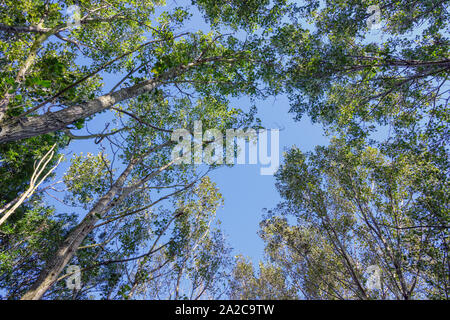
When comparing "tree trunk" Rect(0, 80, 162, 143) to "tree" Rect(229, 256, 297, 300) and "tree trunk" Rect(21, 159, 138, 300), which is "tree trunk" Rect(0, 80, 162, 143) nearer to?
"tree trunk" Rect(21, 159, 138, 300)

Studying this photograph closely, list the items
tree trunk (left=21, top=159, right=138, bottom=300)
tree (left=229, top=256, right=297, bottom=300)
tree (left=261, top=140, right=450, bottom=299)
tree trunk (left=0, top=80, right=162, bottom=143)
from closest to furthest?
tree trunk (left=0, top=80, right=162, bottom=143), tree trunk (left=21, top=159, right=138, bottom=300), tree (left=261, top=140, right=450, bottom=299), tree (left=229, top=256, right=297, bottom=300)

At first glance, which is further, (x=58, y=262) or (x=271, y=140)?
(x=271, y=140)

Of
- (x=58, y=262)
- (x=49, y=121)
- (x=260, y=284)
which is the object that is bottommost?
(x=260, y=284)

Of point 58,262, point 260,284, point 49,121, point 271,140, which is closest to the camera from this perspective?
point 49,121

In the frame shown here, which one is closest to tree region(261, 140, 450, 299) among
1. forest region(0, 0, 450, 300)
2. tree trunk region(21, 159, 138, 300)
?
forest region(0, 0, 450, 300)

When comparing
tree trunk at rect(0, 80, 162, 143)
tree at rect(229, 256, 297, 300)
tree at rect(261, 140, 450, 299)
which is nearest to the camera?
tree trunk at rect(0, 80, 162, 143)

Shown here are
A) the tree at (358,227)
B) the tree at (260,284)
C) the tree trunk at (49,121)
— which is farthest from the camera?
the tree at (260,284)

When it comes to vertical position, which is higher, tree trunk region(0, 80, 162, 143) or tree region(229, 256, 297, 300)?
tree trunk region(0, 80, 162, 143)

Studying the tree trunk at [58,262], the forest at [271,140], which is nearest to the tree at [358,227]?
the forest at [271,140]

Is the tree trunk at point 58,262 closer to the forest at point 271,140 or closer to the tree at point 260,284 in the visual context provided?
the forest at point 271,140

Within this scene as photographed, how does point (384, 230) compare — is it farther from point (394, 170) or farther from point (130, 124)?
point (130, 124)

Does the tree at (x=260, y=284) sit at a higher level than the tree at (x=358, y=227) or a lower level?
lower

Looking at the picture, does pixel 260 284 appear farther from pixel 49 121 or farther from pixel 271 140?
pixel 49 121

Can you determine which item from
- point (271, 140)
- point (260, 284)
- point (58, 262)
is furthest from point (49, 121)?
point (260, 284)
